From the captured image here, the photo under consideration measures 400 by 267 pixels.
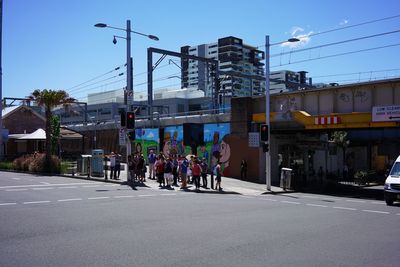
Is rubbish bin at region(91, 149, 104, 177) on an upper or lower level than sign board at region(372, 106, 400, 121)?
lower

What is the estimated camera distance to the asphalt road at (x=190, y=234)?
314 inches

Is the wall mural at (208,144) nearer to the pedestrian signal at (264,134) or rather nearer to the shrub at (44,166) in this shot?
the shrub at (44,166)

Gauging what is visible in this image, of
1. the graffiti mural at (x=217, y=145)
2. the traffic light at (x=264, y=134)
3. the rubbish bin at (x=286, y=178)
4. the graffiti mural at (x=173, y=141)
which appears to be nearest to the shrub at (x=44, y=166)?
the graffiti mural at (x=173, y=141)

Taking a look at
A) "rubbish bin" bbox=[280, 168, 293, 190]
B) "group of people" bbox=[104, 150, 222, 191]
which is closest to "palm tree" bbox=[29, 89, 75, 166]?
"group of people" bbox=[104, 150, 222, 191]

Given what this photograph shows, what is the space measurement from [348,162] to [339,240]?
36.4 metres

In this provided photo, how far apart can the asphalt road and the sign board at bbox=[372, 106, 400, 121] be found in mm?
8887

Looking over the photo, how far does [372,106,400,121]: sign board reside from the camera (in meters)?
24.0

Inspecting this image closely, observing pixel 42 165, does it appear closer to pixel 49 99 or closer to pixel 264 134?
pixel 49 99

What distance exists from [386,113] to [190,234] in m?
17.5

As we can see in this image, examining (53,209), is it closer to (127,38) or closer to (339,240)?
(339,240)

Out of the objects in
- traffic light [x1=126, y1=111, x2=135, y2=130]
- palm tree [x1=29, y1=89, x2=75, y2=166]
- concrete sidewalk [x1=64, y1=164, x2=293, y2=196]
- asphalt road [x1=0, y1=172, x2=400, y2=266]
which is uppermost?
palm tree [x1=29, y1=89, x2=75, y2=166]

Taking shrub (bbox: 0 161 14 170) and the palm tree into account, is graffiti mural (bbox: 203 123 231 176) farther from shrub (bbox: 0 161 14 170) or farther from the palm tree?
shrub (bbox: 0 161 14 170)

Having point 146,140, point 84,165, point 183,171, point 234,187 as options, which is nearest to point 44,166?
point 84,165

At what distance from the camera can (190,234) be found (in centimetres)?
1038
